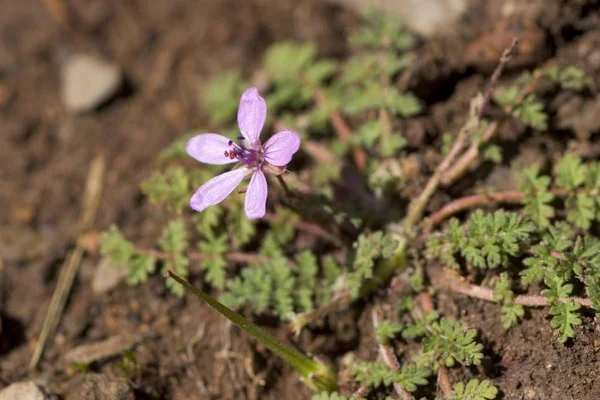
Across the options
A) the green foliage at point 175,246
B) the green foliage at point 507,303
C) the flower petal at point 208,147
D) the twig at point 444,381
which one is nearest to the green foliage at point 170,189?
the green foliage at point 175,246

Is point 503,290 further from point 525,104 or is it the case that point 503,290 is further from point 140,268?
point 140,268

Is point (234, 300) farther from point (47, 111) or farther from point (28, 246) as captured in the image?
point (47, 111)

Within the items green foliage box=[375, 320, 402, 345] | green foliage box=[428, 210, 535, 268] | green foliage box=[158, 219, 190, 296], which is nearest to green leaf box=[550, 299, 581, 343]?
green foliage box=[428, 210, 535, 268]

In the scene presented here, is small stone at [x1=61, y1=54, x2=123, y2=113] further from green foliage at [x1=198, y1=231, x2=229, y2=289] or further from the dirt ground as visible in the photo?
green foliage at [x1=198, y1=231, x2=229, y2=289]

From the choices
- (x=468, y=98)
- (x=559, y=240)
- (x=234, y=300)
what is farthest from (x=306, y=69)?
(x=559, y=240)

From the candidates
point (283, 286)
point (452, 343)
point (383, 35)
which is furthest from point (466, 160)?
point (283, 286)
